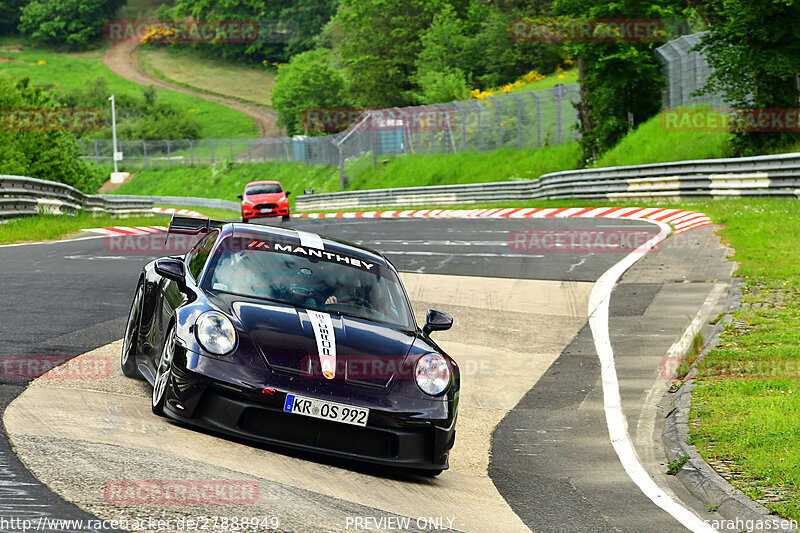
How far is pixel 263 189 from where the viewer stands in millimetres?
37344

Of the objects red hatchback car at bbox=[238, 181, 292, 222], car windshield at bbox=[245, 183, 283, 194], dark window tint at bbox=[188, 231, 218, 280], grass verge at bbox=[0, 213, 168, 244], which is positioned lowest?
red hatchback car at bbox=[238, 181, 292, 222]

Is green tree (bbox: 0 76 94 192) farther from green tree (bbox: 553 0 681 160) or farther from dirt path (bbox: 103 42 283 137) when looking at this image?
dirt path (bbox: 103 42 283 137)

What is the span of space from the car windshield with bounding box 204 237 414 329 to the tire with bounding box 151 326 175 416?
0.64m

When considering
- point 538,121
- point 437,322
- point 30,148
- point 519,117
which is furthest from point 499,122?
point 437,322

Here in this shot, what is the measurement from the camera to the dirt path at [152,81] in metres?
119

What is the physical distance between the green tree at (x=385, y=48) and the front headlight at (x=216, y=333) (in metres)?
81.7

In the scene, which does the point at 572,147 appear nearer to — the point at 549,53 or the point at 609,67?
the point at 609,67

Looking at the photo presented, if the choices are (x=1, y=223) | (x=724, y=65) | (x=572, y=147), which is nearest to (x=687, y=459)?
(x=1, y=223)

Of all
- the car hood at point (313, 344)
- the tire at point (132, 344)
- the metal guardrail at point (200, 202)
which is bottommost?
the metal guardrail at point (200, 202)

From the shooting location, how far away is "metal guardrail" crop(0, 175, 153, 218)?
2198cm

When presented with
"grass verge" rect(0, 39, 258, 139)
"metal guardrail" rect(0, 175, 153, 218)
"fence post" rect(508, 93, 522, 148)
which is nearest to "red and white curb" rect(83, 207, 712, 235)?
"metal guardrail" rect(0, 175, 153, 218)

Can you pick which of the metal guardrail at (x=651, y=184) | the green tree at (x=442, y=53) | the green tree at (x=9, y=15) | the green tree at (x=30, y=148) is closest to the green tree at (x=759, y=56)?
the metal guardrail at (x=651, y=184)

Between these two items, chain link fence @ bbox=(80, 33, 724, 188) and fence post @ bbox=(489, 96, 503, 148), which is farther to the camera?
fence post @ bbox=(489, 96, 503, 148)

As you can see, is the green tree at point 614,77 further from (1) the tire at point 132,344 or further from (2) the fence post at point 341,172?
(1) the tire at point 132,344
